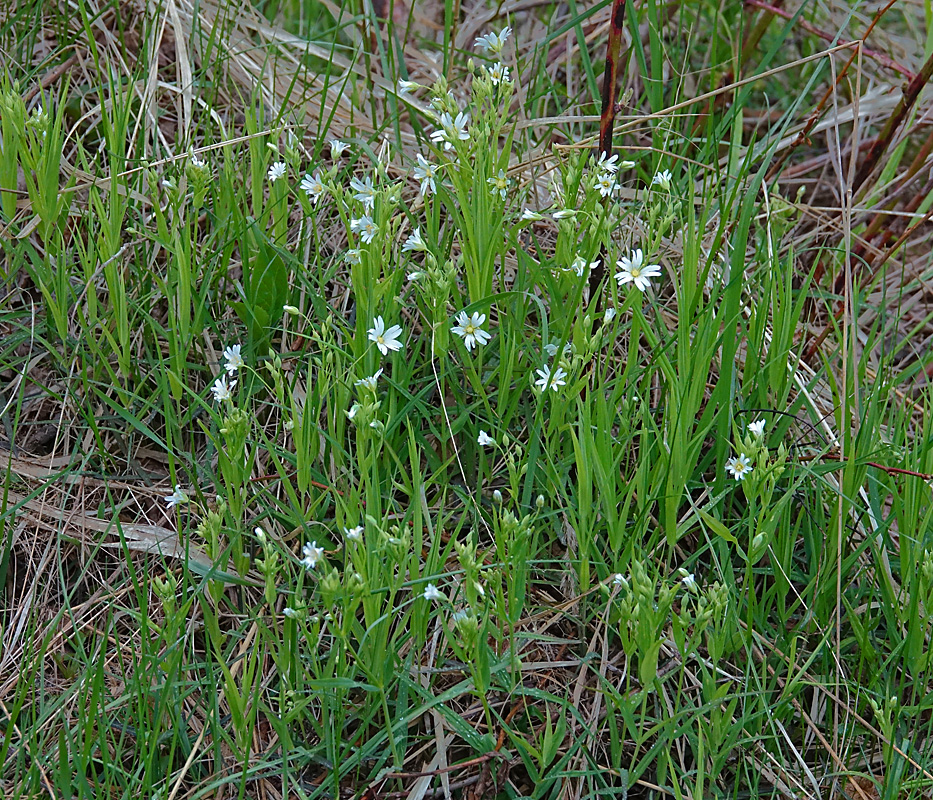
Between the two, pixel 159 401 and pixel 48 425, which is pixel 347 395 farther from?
pixel 48 425

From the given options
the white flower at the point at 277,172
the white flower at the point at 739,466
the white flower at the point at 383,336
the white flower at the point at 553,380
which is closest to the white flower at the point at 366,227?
the white flower at the point at 383,336

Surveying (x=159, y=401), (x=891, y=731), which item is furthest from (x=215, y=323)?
(x=891, y=731)

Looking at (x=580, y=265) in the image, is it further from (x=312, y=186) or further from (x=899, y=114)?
(x=899, y=114)

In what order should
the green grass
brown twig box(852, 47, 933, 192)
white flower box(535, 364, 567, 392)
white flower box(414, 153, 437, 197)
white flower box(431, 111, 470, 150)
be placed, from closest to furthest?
the green grass
white flower box(535, 364, 567, 392)
white flower box(431, 111, 470, 150)
white flower box(414, 153, 437, 197)
brown twig box(852, 47, 933, 192)

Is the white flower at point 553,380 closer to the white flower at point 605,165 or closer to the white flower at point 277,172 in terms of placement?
the white flower at point 605,165

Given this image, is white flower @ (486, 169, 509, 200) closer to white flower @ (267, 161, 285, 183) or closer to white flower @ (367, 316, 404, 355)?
white flower @ (367, 316, 404, 355)

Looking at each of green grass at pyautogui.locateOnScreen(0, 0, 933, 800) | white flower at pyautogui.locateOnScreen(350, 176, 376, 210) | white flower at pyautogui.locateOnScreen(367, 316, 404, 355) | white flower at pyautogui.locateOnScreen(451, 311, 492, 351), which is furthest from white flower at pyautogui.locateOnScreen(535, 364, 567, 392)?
white flower at pyautogui.locateOnScreen(350, 176, 376, 210)

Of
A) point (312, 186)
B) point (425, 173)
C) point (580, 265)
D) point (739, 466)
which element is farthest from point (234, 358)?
point (739, 466)

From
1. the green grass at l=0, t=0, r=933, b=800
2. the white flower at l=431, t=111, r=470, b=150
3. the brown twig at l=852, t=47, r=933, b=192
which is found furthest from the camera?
the brown twig at l=852, t=47, r=933, b=192
